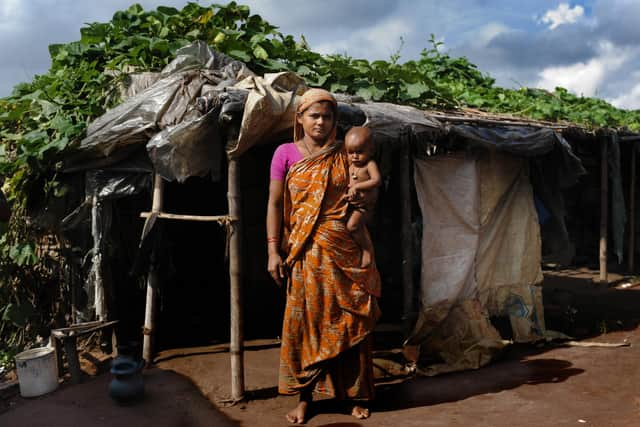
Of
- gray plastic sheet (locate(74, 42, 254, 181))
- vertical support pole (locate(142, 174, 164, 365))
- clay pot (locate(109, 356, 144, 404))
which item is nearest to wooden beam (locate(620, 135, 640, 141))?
gray plastic sheet (locate(74, 42, 254, 181))

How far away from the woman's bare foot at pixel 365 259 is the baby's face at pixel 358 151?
0.62m

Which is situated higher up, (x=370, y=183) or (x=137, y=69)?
(x=137, y=69)

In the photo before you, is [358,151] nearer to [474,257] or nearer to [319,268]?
[319,268]

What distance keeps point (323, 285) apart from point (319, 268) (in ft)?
0.41

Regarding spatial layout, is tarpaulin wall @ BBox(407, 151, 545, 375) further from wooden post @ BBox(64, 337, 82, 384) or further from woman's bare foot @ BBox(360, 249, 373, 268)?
wooden post @ BBox(64, 337, 82, 384)

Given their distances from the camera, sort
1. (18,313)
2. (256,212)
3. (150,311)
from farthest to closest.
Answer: (256,212), (18,313), (150,311)

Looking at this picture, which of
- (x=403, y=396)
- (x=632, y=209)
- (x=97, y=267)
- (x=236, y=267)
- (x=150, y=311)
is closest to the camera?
(x=236, y=267)

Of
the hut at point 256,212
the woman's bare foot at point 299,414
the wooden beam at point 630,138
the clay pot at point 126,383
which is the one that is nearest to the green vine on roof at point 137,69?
the hut at point 256,212

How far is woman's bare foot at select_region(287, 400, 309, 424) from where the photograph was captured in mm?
3912

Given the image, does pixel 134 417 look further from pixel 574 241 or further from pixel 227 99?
pixel 574 241

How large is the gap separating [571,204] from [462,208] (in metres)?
6.76

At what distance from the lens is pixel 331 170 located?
3775mm

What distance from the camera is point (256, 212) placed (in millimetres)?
6344

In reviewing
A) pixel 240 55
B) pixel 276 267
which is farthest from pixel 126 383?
pixel 240 55
